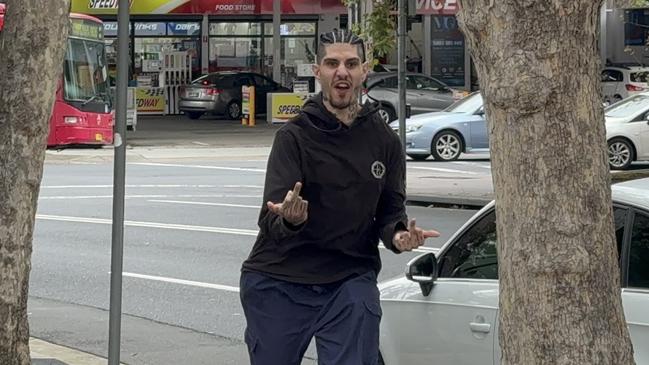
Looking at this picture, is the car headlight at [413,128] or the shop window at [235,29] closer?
the car headlight at [413,128]

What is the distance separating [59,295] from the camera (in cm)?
1166

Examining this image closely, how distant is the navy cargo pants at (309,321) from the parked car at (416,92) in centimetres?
2821

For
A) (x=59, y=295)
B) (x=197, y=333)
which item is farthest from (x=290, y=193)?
(x=59, y=295)

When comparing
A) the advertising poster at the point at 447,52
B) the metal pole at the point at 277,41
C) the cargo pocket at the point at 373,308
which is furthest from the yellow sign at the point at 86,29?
the cargo pocket at the point at 373,308

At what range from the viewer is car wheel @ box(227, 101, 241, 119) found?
41.1 meters

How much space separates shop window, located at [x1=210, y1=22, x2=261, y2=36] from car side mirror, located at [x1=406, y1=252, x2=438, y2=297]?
133 ft

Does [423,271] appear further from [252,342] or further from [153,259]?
[153,259]

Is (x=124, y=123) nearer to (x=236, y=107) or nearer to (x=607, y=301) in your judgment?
(x=607, y=301)

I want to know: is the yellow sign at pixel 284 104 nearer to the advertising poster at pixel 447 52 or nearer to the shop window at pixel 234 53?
the shop window at pixel 234 53

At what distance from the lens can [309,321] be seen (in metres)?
4.96

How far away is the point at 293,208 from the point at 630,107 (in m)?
21.4

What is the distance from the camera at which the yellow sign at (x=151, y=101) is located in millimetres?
43406

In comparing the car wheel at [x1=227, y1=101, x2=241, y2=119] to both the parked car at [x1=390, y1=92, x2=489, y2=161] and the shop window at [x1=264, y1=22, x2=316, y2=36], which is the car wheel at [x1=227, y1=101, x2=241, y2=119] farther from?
the parked car at [x1=390, y1=92, x2=489, y2=161]

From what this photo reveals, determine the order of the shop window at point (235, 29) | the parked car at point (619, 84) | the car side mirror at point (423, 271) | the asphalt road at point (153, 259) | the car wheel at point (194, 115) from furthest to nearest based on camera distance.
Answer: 1. the shop window at point (235, 29)
2. the car wheel at point (194, 115)
3. the parked car at point (619, 84)
4. the asphalt road at point (153, 259)
5. the car side mirror at point (423, 271)
